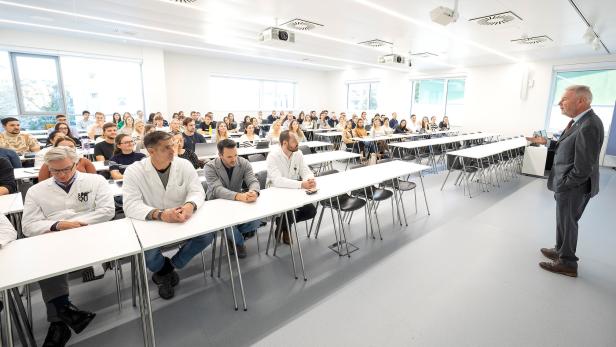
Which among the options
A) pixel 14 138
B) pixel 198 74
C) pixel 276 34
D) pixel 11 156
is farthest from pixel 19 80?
pixel 276 34

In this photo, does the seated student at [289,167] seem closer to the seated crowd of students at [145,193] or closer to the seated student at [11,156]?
the seated crowd of students at [145,193]

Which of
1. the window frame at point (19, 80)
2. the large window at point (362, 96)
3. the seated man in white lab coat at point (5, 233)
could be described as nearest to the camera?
the seated man in white lab coat at point (5, 233)

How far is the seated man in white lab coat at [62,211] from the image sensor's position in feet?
6.58

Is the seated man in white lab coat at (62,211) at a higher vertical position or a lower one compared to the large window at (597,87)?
lower

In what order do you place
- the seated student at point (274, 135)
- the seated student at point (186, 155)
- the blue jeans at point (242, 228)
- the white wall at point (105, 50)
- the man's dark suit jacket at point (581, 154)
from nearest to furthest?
1. the man's dark suit jacket at point (581, 154)
2. the blue jeans at point (242, 228)
3. the seated student at point (186, 155)
4. the seated student at point (274, 135)
5. the white wall at point (105, 50)

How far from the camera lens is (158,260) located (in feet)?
7.92

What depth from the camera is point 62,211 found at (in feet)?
7.27

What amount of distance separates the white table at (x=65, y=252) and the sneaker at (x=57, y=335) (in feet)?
1.65

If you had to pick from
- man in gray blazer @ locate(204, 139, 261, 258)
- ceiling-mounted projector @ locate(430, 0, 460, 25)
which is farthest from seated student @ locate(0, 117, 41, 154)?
ceiling-mounted projector @ locate(430, 0, 460, 25)

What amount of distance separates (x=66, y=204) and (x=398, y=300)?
267cm

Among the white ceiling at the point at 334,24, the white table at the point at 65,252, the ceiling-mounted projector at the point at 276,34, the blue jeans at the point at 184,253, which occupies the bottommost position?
the blue jeans at the point at 184,253

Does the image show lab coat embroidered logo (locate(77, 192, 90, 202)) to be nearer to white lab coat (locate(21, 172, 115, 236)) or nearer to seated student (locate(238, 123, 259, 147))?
white lab coat (locate(21, 172, 115, 236))

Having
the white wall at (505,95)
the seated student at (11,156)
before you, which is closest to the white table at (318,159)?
the seated student at (11,156)

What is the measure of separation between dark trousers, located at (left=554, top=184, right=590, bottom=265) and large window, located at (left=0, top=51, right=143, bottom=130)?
11273 mm
